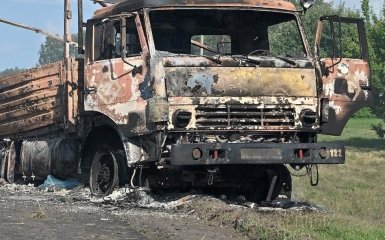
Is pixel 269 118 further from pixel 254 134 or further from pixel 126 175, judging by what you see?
pixel 126 175

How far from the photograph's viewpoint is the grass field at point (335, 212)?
7.62 m

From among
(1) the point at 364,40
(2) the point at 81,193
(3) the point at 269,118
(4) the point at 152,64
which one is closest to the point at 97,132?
(2) the point at 81,193

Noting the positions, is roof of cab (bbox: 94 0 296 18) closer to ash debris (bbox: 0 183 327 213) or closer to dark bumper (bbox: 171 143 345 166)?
dark bumper (bbox: 171 143 345 166)

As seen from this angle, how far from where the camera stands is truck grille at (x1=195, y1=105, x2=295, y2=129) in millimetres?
9680

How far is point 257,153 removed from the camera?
9.58m

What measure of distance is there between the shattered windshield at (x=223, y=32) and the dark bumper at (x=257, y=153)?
135cm

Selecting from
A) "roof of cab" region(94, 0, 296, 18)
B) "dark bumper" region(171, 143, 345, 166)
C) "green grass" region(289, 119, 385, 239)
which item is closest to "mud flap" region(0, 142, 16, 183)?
"roof of cab" region(94, 0, 296, 18)

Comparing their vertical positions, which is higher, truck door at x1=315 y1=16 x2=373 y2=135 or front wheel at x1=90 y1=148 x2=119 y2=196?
truck door at x1=315 y1=16 x2=373 y2=135

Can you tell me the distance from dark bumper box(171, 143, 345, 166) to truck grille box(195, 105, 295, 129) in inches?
15.4

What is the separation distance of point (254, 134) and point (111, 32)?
2.44 meters

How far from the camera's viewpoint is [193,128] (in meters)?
9.61

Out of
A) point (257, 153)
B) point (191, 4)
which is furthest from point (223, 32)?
point (257, 153)

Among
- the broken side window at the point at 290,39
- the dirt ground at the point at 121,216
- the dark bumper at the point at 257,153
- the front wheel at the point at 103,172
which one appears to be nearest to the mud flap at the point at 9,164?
the dirt ground at the point at 121,216

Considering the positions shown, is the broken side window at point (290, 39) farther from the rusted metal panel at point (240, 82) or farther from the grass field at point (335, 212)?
the grass field at point (335, 212)
